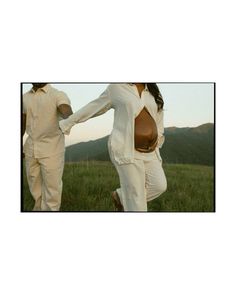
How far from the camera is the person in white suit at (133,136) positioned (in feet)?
15.0

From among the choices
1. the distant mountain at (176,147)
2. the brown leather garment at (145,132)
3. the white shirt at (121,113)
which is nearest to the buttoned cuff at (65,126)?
the white shirt at (121,113)

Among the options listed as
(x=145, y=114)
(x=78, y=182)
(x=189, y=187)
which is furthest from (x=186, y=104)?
(x=78, y=182)

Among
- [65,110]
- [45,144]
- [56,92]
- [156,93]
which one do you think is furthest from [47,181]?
[156,93]

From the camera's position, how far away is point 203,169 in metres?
4.71

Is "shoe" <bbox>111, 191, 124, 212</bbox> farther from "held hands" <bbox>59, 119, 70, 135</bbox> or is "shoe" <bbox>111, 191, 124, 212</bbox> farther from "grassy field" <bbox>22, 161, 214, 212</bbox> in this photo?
"held hands" <bbox>59, 119, 70, 135</bbox>

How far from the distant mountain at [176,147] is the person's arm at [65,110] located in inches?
10.5

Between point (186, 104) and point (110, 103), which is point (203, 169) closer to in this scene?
point (186, 104)

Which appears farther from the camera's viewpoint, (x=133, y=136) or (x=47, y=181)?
(x=47, y=181)

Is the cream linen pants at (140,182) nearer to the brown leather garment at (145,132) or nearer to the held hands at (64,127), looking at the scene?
the brown leather garment at (145,132)

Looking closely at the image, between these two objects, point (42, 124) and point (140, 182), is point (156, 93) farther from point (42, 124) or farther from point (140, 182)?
point (42, 124)

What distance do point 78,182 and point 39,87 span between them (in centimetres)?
87

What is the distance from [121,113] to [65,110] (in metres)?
0.48

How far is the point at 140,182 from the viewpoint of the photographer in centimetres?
459

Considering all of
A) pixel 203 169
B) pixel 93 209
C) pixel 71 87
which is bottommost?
pixel 93 209
